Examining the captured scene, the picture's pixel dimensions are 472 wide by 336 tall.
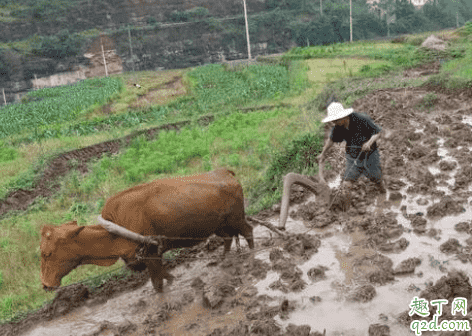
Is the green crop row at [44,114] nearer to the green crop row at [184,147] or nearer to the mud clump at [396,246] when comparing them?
the green crop row at [184,147]

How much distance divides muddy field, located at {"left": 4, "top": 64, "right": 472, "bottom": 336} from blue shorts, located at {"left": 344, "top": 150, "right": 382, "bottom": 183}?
335 millimetres

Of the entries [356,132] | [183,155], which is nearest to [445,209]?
[356,132]

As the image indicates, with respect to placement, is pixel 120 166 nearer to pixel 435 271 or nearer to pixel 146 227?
pixel 146 227

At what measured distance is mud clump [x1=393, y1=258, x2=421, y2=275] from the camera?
16.1 feet

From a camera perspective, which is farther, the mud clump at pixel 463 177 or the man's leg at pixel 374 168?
the mud clump at pixel 463 177

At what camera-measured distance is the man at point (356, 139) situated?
19.3ft

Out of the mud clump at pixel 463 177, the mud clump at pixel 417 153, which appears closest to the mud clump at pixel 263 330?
the mud clump at pixel 463 177

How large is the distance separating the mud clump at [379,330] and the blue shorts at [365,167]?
9.11ft

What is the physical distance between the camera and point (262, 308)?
4871 millimetres

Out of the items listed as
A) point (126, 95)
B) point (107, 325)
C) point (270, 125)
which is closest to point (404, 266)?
point (107, 325)

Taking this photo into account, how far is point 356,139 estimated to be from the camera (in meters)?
6.31

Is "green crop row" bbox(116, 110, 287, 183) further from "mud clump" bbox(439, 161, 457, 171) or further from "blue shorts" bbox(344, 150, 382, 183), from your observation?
"mud clump" bbox(439, 161, 457, 171)

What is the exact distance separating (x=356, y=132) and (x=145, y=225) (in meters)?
3.18

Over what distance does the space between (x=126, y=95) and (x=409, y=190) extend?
2335 cm
